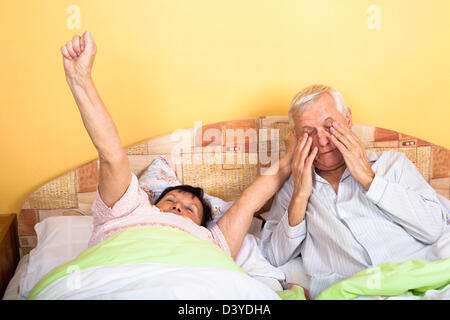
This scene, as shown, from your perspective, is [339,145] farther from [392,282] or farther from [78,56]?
[78,56]

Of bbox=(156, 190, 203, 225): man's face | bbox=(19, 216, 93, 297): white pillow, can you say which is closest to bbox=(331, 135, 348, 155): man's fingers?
bbox=(156, 190, 203, 225): man's face

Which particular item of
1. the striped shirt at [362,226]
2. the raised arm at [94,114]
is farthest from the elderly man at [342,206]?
the raised arm at [94,114]

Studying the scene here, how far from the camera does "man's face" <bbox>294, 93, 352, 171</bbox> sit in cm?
158

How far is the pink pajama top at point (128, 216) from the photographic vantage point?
1348 mm

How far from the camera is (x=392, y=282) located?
1225 mm

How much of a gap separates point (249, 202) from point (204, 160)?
36 cm

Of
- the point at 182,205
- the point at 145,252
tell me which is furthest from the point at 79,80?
the point at 182,205

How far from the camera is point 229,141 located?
194cm

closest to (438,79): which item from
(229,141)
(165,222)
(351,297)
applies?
(229,141)

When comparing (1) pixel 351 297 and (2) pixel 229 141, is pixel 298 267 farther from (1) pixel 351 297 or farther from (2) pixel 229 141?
(2) pixel 229 141

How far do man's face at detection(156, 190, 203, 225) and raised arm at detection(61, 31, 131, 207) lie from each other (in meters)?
0.27

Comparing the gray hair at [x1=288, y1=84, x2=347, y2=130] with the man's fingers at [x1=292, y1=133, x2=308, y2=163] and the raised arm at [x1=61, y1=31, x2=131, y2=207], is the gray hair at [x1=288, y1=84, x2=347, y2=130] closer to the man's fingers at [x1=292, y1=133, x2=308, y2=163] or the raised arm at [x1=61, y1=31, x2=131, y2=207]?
the man's fingers at [x1=292, y1=133, x2=308, y2=163]

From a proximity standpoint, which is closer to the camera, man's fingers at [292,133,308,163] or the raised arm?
the raised arm
